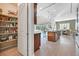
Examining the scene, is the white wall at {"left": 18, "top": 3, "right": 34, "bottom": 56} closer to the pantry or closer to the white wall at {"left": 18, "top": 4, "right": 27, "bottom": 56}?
the white wall at {"left": 18, "top": 4, "right": 27, "bottom": 56}

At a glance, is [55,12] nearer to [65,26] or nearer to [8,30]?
[65,26]

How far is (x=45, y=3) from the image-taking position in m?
2.99

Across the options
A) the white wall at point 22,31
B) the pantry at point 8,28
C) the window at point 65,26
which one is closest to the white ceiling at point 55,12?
the window at point 65,26

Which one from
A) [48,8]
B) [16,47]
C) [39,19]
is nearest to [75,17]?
[48,8]

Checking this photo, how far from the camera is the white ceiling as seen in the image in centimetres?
316

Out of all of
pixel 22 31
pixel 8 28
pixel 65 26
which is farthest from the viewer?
pixel 8 28

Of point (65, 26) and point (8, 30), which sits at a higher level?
point (65, 26)

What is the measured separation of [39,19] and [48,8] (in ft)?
1.34

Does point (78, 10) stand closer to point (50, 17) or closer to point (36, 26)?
point (50, 17)

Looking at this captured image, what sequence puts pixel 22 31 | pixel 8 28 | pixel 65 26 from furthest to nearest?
pixel 8 28 → pixel 22 31 → pixel 65 26

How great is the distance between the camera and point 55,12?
3.30m

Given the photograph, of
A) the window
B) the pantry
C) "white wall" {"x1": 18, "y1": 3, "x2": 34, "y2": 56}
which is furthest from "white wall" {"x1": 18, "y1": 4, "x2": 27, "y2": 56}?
the window

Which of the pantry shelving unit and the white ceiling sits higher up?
the white ceiling

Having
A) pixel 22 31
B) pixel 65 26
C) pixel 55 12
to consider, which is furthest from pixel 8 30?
pixel 65 26
